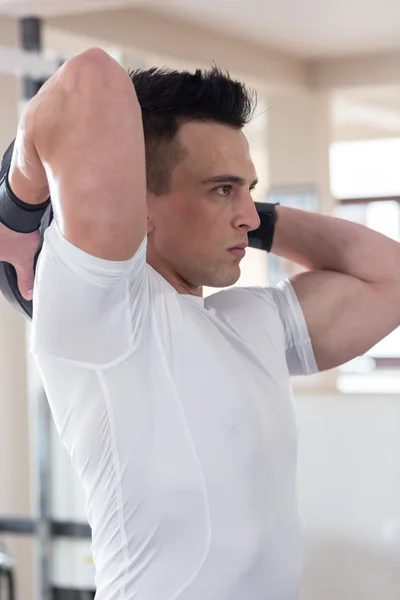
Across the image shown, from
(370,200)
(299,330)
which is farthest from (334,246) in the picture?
(370,200)

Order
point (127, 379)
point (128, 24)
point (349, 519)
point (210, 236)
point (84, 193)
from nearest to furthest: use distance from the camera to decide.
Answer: point (84, 193) < point (127, 379) < point (210, 236) < point (349, 519) < point (128, 24)

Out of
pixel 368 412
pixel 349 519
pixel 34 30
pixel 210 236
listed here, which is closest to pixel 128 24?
pixel 34 30

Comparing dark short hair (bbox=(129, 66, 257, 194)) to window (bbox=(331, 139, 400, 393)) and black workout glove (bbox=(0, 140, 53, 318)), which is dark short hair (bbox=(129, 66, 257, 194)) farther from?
window (bbox=(331, 139, 400, 393))

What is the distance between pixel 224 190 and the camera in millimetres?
1217

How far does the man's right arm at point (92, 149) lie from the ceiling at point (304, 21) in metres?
2.47

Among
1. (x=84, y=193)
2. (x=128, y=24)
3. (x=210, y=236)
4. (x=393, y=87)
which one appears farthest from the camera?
(x=393, y=87)

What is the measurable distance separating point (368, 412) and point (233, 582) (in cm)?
177

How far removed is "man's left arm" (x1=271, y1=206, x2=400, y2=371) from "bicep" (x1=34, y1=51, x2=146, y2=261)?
0.50 metres

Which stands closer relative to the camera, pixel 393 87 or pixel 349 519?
pixel 349 519

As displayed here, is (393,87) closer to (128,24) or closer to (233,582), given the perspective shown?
(128,24)

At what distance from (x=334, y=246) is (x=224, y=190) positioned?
32 cm

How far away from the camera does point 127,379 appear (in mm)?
1026

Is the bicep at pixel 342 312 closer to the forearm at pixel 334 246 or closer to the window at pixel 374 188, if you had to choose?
the forearm at pixel 334 246

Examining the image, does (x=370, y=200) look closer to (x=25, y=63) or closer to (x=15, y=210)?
(x=25, y=63)
